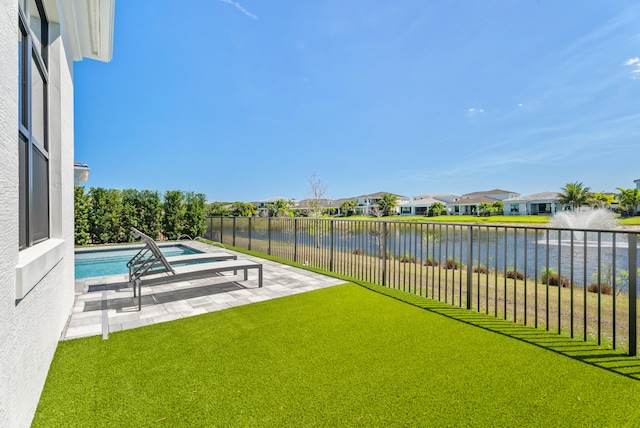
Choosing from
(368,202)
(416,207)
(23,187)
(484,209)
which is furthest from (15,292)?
(368,202)

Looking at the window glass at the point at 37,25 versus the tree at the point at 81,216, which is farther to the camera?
the tree at the point at 81,216

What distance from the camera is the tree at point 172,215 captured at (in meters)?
14.9

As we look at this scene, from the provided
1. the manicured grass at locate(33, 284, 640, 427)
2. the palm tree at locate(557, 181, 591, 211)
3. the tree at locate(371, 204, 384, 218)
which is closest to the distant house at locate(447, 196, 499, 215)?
the tree at locate(371, 204, 384, 218)

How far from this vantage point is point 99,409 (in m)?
2.16

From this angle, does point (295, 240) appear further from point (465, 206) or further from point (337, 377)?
point (465, 206)

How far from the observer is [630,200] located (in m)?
42.6

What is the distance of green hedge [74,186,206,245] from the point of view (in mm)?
12718

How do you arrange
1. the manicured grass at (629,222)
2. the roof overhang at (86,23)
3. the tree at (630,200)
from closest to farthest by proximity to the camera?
the roof overhang at (86,23), the manicured grass at (629,222), the tree at (630,200)

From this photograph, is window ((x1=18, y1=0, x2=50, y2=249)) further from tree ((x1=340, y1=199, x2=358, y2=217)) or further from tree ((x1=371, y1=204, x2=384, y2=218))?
tree ((x1=340, y1=199, x2=358, y2=217))

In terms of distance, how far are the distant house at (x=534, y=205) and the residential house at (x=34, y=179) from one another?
7163 cm

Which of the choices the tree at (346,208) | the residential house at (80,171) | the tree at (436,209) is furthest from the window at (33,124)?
the tree at (436,209)

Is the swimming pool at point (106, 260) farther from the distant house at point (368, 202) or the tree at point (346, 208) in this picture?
the distant house at point (368, 202)

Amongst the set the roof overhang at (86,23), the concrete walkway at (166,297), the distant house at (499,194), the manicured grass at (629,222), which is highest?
the distant house at (499,194)

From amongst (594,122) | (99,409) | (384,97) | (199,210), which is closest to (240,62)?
(199,210)
